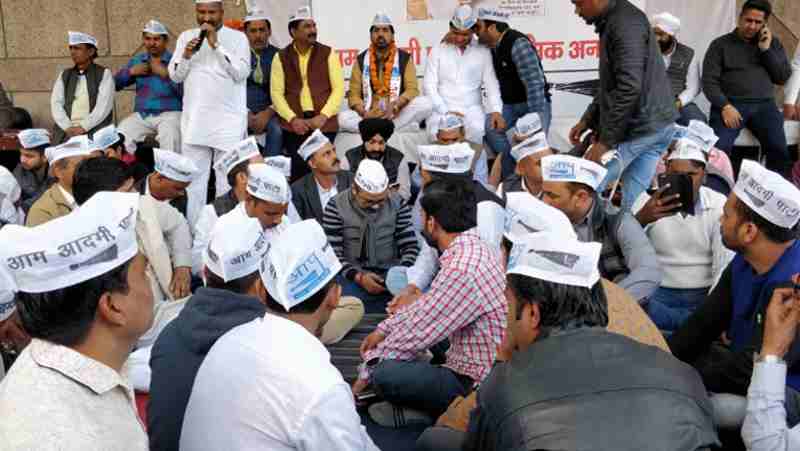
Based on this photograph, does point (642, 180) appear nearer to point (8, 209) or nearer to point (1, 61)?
point (8, 209)

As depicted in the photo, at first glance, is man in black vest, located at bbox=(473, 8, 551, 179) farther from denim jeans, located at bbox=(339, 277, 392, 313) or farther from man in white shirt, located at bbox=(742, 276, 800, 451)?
man in white shirt, located at bbox=(742, 276, 800, 451)

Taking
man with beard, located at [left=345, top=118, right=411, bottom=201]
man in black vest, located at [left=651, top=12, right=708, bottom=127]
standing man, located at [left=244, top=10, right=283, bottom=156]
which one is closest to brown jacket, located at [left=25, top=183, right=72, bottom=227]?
man with beard, located at [left=345, top=118, right=411, bottom=201]

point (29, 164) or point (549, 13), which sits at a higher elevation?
point (549, 13)

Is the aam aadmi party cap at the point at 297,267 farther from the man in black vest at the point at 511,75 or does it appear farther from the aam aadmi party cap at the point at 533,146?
the man in black vest at the point at 511,75

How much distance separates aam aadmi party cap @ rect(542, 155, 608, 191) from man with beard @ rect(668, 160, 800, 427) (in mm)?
1194

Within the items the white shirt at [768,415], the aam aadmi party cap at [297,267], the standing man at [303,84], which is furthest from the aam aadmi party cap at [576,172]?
the standing man at [303,84]

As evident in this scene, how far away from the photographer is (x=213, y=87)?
7.08m

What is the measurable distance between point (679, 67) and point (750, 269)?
4.68 m

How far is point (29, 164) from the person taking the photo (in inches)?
299

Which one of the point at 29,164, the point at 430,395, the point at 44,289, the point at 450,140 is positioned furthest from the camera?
the point at 29,164

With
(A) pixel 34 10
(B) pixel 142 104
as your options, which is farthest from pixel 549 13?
(A) pixel 34 10

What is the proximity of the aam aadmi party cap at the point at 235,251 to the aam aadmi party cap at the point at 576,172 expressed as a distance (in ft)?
5.81

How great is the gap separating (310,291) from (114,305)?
0.73m

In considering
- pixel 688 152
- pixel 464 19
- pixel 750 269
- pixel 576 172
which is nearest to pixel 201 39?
pixel 464 19
